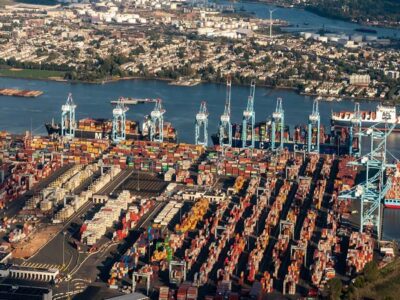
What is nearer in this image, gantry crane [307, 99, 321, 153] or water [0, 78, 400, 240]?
gantry crane [307, 99, 321, 153]

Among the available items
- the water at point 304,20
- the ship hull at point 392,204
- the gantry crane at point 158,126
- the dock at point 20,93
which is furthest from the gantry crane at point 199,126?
the water at point 304,20

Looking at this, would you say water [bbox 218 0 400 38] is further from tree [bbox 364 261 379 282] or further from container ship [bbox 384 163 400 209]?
tree [bbox 364 261 379 282]

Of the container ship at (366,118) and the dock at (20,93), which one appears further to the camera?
the dock at (20,93)

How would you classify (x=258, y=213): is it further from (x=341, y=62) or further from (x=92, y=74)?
(x=341, y=62)

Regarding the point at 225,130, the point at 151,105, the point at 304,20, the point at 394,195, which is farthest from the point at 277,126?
the point at 304,20

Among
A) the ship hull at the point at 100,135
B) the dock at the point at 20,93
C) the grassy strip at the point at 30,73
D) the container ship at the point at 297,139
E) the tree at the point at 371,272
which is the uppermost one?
the tree at the point at 371,272

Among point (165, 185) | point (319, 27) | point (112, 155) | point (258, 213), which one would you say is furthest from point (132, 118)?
point (319, 27)

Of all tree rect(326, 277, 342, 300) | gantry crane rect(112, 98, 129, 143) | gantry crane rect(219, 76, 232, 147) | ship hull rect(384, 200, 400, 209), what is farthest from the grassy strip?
tree rect(326, 277, 342, 300)

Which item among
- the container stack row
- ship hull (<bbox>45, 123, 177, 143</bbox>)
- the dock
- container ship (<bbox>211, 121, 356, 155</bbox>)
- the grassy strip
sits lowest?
the grassy strip

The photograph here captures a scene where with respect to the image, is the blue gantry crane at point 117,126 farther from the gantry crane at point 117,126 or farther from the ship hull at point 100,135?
the ship hull at point 100,135
